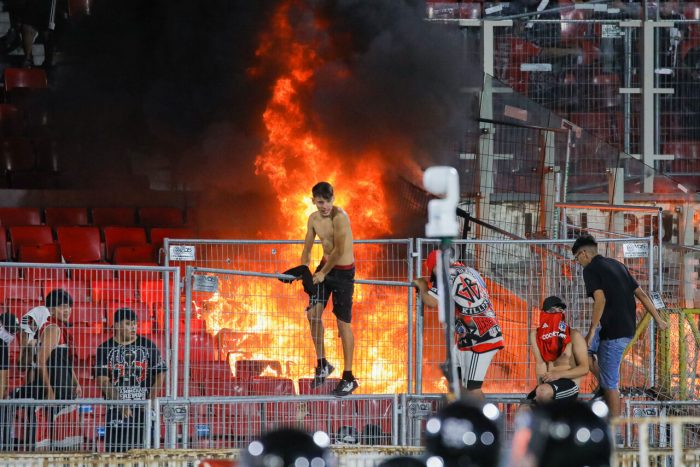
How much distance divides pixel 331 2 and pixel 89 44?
4.09 metres

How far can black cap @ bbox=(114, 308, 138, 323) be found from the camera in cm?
820

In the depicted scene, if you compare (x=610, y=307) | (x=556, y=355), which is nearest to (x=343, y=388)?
(x=556, y=355)

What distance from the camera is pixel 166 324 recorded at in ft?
27.2

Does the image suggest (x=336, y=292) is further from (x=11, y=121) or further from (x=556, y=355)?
(x=11, y=121)

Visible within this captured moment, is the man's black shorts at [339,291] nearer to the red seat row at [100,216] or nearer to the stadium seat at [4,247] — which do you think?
the stadium seat at [4,247]

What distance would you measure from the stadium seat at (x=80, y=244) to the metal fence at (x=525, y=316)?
16.7 ft

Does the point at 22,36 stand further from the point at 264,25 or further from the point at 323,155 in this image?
the point at 323,155

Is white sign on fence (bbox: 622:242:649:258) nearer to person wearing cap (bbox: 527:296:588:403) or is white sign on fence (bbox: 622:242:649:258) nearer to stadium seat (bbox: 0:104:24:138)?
person wearing cap (bbox: 527:296:588:403)

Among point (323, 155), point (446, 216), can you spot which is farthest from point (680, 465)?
point (323, 155)

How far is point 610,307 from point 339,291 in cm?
212

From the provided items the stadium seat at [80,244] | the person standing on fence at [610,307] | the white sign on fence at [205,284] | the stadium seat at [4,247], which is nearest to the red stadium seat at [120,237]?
the stadium seat at [80,244]

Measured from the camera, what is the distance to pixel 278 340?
8664 mm

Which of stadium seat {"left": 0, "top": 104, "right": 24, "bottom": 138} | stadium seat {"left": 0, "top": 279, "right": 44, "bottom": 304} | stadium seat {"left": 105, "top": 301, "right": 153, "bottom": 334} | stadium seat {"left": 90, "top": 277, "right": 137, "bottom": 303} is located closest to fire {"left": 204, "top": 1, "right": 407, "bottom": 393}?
stadium seat {"left": 105, "top": 301, "right": 153, "bottom": 334}

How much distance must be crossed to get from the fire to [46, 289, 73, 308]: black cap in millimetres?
1185
